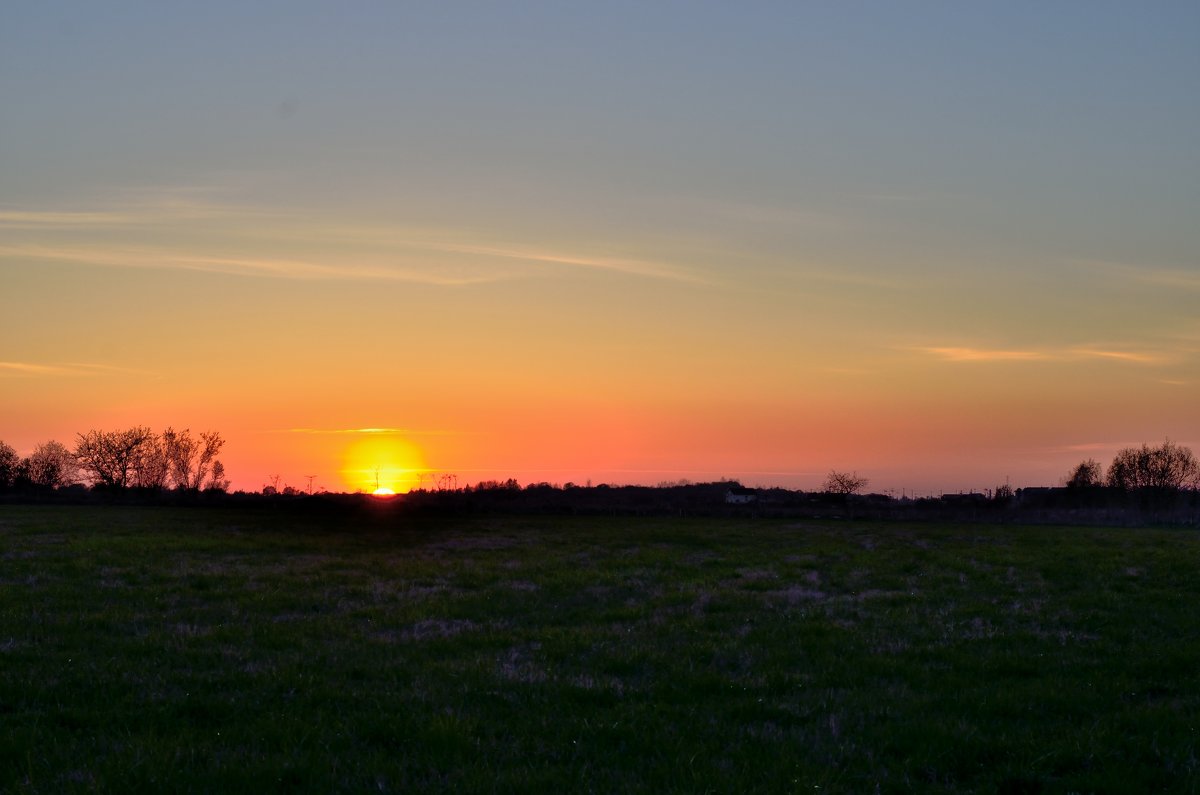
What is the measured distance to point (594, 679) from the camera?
13.8 m

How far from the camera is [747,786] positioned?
362 inches

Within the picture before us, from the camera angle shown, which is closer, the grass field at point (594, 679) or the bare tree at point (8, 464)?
the grass field at point (594, 679)

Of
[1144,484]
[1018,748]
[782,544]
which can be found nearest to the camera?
[1018,748]

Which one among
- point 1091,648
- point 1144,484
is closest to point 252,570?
point 1091,648

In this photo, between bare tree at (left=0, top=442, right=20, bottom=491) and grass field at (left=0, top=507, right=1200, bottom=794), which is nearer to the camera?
grass field at (left=0, top=507, right=1200, bottom=794)

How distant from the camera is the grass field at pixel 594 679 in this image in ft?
31.8

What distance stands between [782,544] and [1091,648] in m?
29.5

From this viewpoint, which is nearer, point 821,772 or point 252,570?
point 821,772

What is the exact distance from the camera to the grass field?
31.8 ft

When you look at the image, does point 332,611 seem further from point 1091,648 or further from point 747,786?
point 1091,648

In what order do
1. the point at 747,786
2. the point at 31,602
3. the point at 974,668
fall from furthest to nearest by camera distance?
the point at 31,602 → the point at 974,668 → the point at 747,786

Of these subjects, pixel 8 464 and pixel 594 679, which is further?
pixel 8 464

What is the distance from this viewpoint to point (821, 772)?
958 cm

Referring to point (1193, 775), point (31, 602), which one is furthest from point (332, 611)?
point (1193, 775)
